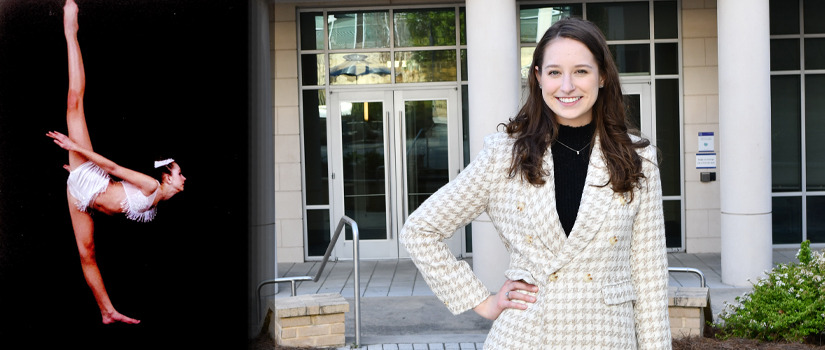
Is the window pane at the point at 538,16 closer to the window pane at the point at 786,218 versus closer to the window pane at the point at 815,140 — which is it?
the window pane at the point at 815,140

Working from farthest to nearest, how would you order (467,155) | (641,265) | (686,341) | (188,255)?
(467,155), (686,341), (188,255), (641,265)

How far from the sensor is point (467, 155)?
42.5 feet

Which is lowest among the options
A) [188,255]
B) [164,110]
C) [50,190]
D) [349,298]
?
[349,298]

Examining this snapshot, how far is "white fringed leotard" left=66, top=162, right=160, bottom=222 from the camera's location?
19.4 feet

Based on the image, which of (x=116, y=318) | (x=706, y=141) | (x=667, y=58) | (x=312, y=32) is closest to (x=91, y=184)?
(x=116, y=318)

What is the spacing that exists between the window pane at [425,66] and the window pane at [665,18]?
112 inches

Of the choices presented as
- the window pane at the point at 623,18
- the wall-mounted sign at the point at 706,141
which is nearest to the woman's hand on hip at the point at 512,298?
the window pane at the point at 623,18

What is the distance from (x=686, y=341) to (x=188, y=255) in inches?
132

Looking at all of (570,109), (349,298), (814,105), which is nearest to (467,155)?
(349,298)

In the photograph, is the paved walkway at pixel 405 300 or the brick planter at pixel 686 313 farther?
the paved walkway at pixel 405 300

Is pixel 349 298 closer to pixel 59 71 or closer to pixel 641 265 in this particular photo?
pixel 59 71

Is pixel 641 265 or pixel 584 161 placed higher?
pixel 584 161

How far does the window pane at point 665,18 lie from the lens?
12.9 metres

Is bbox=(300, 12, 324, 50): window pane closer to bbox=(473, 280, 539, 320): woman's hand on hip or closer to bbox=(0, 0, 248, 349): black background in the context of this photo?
bbox=(0, 0, 248, 349): black background
